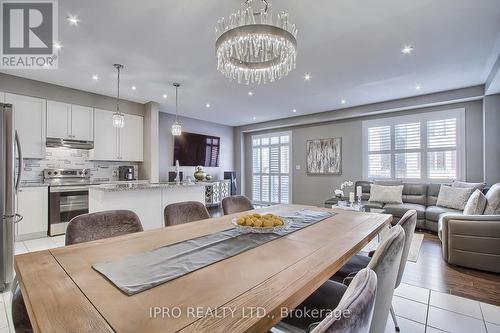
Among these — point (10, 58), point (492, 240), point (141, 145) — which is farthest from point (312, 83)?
point (10, 58)

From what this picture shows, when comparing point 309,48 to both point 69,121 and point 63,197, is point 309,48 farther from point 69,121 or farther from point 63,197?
point 63,197

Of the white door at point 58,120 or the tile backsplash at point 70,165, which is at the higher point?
the white door at point 58,120

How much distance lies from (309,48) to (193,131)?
458cm

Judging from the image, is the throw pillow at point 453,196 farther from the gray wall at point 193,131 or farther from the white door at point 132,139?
the white door at point 132,139

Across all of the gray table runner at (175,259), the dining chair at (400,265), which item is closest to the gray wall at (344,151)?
the dining chair at (400,265)

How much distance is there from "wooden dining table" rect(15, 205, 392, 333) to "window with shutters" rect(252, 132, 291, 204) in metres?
6.07

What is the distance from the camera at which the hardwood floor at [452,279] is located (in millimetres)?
2273

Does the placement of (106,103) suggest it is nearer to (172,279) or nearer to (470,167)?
(172,279)

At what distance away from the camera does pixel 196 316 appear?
2.36ft

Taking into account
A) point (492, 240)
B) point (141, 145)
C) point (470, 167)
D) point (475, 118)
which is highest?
point (475, 118)

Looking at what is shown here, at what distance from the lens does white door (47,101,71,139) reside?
13.9ft

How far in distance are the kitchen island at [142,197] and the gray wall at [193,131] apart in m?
2.61

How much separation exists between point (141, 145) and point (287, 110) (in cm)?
361

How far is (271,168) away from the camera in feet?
25.6
